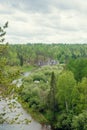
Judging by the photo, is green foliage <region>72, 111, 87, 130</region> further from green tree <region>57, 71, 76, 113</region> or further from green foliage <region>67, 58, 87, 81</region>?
green foliage <region>67, 58, 87, 81</region>

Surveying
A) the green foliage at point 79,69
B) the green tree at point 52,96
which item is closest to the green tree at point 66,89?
the green tree at point 52,96

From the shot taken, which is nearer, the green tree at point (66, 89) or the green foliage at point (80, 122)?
the green foliage at point (80, 122)

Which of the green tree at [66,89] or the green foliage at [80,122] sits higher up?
the green tree at [66,89]

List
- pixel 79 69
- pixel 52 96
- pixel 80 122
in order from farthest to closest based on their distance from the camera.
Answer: pixel 79 69
pixel 52 96
pixel 80 122

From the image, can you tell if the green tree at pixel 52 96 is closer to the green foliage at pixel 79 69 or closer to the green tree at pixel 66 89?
the green tree at pixel 66 89

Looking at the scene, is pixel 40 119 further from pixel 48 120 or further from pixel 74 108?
pixel 74 108

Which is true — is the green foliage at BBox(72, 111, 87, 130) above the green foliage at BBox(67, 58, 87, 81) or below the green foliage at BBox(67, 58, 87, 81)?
below

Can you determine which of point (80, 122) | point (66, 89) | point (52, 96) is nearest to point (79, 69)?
point (52, 96)

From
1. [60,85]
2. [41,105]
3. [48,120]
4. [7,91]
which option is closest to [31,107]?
[41,105]

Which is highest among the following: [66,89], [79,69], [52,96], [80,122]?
[79,69]

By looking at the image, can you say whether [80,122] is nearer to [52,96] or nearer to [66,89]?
[66,89]

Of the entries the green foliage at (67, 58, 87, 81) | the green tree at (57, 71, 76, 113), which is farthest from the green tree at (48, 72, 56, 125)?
the green foliage at (67, 58, 87, 81)
